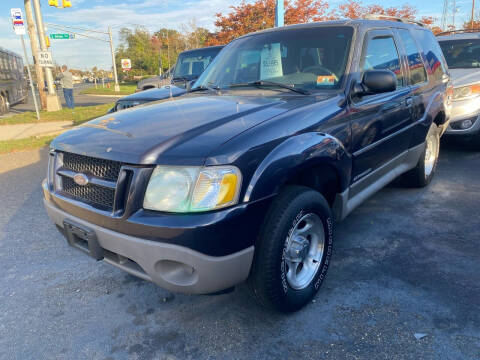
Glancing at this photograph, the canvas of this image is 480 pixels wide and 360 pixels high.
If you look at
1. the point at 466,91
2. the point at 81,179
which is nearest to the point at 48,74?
the point at 466,91

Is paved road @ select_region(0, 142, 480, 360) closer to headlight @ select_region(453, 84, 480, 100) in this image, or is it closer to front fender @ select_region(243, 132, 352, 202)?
front fender @ select_region(243, 132, 352, 202)

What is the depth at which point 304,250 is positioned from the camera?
2.46m

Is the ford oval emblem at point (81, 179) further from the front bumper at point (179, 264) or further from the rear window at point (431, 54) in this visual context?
the rear window at point (431, 54)

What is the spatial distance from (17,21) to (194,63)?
5.59m

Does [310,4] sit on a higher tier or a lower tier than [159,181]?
higher

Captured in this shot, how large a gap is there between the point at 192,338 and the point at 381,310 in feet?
4.07

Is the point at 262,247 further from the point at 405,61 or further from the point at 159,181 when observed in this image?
the point at 405,61

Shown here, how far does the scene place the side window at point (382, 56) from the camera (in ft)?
10.4

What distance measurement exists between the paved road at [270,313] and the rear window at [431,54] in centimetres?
178

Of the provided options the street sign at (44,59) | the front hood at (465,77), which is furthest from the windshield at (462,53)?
the street sign at (44,59)

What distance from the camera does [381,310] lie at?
2.47 m

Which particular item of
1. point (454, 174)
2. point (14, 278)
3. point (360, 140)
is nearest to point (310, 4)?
point (454, 174)

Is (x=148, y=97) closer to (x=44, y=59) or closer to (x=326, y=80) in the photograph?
(x=326, y=80)

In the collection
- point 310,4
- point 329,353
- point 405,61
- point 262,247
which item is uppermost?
point 310,4
